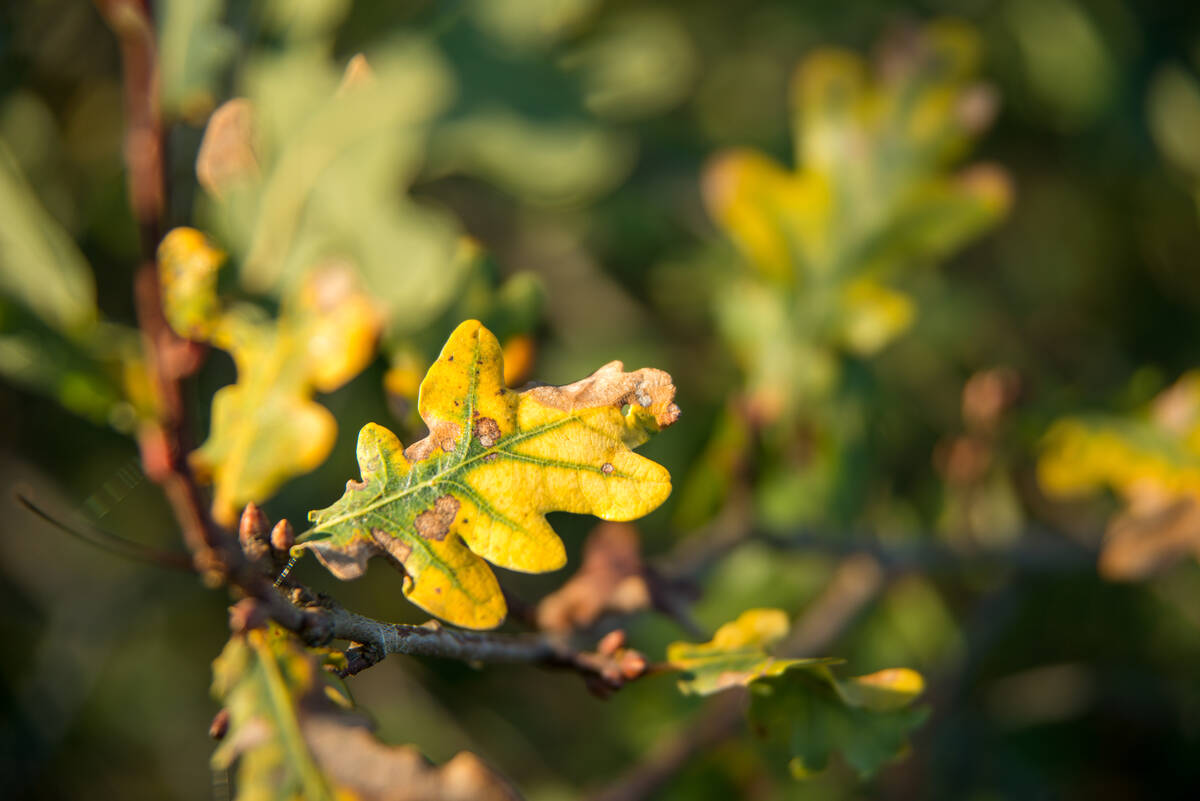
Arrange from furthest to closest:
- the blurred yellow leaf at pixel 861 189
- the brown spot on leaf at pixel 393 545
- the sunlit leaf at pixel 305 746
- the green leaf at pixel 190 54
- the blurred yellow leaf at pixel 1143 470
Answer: the blurred yellow leaf at pixel 861 189 < the blurred yellow leaf at pixel 1143 470 < the green leaf at pixel 190 54 < the brown spot on leaf at pixel 393 545 < the sunlit leaf at pixel 305 746

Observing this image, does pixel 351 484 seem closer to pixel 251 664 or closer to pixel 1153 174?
pixel 251 664

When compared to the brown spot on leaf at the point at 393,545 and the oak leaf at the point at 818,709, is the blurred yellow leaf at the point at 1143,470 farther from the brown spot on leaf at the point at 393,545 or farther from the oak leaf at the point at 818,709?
the brown spot on leaf at the point at 393,545

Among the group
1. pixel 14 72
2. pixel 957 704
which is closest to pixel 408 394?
pixel 14 72

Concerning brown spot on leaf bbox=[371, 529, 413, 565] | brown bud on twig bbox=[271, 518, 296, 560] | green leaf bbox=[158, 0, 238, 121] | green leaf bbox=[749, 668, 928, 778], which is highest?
green leaf bbox=[158, 0, 238, 121]

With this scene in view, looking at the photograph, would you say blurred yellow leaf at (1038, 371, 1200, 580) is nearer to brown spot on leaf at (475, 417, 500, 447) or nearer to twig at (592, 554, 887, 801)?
twig at (592, 554, 887, 801)

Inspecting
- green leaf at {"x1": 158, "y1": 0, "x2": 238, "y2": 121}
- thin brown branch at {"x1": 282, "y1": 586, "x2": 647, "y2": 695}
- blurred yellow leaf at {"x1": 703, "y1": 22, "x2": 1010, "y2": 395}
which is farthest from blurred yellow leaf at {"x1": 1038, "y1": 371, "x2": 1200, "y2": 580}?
green leaf at {"x1": 158, "y1": 0, "x2": 238, "y2": 121}

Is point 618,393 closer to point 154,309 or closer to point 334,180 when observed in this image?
point 154,309

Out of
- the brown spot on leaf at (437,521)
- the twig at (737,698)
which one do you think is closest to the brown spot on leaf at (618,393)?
the brown spot on leaf at (437,521)
